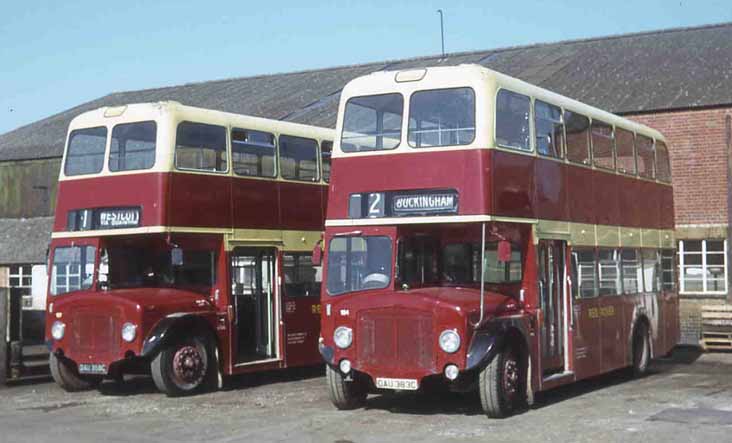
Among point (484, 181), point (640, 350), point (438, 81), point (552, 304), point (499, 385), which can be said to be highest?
point (438, 81)

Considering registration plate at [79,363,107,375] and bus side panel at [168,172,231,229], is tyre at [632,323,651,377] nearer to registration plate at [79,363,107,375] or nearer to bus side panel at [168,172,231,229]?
bus side panel at [168,172,231,229]

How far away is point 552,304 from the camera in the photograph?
15.1 m

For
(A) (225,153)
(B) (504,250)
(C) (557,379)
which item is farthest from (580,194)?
(A) (225,153)

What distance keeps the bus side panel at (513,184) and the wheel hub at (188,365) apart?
220 inches

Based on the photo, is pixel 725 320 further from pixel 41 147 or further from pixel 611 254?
pixel 41 147

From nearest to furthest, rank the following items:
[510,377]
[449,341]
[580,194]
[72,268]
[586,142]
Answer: [449,341] → [510,377] → [580,194] → [586,142] → [72,268]

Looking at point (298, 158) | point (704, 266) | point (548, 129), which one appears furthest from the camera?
point (704, 266)

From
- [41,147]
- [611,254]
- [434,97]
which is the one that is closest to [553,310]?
[611,254]

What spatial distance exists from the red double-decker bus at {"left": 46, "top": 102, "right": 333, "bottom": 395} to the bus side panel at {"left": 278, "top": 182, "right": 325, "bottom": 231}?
0.03 m

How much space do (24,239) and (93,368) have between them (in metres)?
24.4

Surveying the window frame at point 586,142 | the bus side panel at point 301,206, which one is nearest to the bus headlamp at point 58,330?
the bus side panel at point 301,206

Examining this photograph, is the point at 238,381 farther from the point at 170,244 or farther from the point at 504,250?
the point at 504,250

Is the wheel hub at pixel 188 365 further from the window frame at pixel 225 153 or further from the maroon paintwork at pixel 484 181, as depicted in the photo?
the maroon paintwork at pixel 484 181

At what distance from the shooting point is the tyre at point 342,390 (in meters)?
13.8
